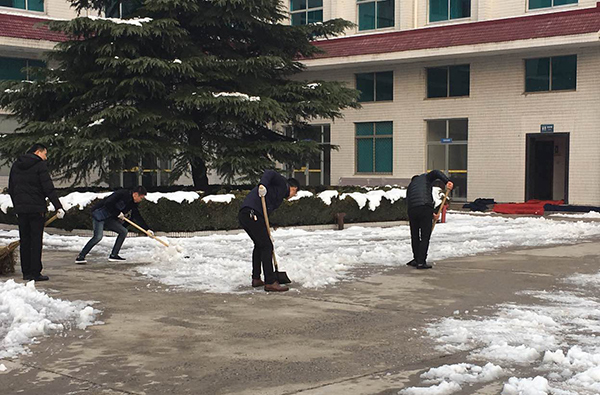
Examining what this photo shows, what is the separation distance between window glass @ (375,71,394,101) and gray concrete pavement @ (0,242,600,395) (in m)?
23.4

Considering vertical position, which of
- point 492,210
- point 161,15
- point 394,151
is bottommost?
point 492,210

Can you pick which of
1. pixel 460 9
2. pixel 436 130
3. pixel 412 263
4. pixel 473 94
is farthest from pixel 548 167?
pixel 412 263

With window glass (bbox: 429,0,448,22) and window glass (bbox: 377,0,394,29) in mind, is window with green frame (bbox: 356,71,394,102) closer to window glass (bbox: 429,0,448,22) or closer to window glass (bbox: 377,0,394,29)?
window glass (bbox: 377,0,394,29)

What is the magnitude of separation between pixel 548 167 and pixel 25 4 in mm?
22237

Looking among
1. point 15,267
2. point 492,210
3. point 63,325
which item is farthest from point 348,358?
point 492,210

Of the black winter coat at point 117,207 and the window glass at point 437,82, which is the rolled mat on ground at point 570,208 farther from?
the black winter coat at point 117,207

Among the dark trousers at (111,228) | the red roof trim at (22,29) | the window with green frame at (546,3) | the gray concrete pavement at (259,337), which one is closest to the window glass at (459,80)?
the window with green frame at (546,3)

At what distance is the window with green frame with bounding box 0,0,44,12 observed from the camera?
33.8 metres

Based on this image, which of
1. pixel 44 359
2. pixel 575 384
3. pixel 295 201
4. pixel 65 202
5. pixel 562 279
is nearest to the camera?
pixel 575 384

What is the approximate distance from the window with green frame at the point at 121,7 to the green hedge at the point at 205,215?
665cm

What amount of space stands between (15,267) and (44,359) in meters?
6.86

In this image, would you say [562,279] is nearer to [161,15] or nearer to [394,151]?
[161,15]

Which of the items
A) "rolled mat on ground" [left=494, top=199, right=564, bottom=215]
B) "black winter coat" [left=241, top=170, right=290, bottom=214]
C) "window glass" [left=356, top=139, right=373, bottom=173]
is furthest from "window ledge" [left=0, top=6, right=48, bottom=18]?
"black winter coat" [left=241, top=170, right=290, bottom=214]

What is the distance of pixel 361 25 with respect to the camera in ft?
121
